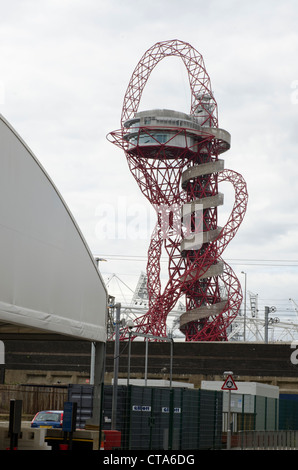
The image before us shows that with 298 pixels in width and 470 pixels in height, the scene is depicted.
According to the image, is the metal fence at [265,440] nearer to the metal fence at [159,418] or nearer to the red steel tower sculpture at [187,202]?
the metal fence at [159,418]

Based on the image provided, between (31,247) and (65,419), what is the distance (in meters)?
5.25

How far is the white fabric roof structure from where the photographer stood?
535 inches

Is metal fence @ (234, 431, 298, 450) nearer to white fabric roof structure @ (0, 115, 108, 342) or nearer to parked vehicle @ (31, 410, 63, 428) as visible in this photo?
parked vehicle @ (31, 410, 63, 428)

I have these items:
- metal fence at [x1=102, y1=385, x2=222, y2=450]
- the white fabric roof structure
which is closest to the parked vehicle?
metal fence at [x1=102, y1=385, x2=222, y2=450]

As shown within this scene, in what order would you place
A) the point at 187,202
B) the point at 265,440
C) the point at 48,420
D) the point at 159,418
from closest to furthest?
the point at 159,418
the point at 48,420
the point at 265,440
the point at 187,202

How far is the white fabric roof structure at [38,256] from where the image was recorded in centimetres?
1360

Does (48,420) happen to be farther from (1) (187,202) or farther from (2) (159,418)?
(1) (187,202)

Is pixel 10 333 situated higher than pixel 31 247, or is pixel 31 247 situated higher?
pixel 31 247

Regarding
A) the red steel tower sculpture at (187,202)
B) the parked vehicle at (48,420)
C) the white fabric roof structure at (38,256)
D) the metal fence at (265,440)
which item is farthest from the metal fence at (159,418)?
the red steel tower sculpture at (187,202)

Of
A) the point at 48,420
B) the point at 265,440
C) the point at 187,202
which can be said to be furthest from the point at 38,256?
the point at 187,202

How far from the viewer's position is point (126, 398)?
2233 cm

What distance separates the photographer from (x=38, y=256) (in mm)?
14719
